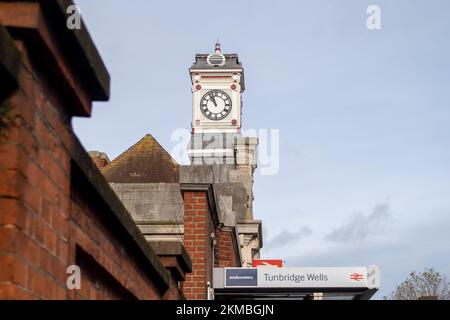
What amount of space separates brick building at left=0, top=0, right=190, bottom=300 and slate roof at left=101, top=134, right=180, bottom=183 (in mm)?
25212

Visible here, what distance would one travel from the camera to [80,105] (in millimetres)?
4434

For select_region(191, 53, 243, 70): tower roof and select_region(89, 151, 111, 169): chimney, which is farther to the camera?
select_region(191, 53, 243, 70): tower roof

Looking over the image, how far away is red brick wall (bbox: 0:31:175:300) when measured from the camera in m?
3.38

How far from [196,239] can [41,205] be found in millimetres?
10274

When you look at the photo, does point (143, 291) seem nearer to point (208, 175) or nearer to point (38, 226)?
point (38, 226)

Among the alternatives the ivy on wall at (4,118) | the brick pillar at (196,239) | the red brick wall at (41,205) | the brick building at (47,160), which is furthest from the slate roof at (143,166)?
the ivy on wall at (4,118)

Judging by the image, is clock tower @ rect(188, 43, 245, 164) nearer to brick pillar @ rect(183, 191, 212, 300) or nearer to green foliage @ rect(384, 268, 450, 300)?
green foliage @ rect(384, 268, 450, 300)

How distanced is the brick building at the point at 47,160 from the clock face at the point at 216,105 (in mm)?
87631

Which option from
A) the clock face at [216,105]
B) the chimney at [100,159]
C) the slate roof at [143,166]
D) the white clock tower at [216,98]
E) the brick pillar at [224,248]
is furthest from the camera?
the clock face at [216,105]

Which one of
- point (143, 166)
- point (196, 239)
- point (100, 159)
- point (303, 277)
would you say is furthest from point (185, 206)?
point (100, 159)

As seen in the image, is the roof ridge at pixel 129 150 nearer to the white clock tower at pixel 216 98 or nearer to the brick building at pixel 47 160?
the brick building at pixel 47 160

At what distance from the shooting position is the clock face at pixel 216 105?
93062 mm

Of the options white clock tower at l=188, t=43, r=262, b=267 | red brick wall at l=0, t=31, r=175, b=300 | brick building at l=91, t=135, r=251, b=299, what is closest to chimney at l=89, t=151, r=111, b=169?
brick building at l=91, t=135, r=251, b=299
